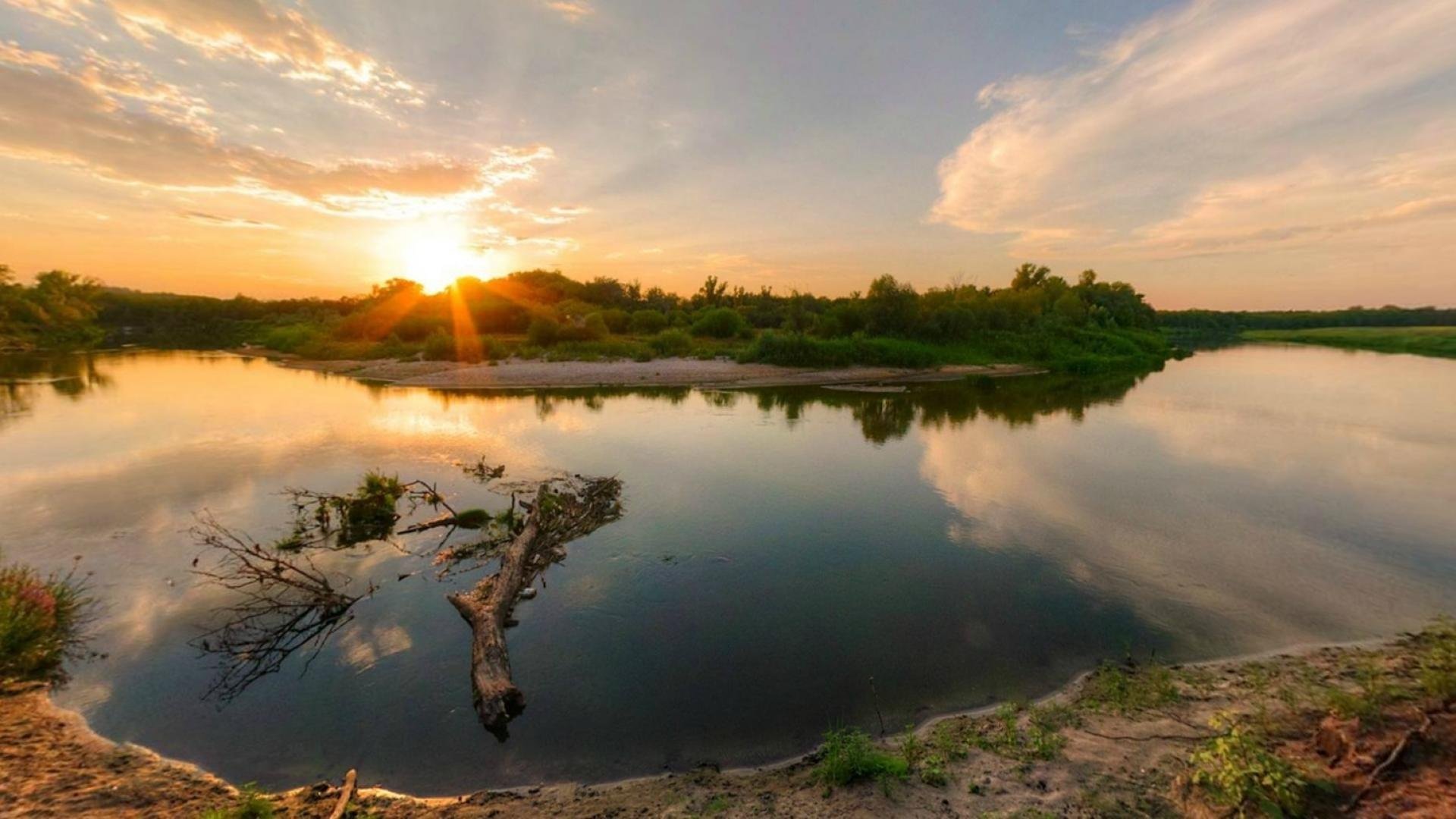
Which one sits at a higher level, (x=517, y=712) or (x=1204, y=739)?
(x=1204, y=739)

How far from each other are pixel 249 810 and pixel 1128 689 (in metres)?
9.89

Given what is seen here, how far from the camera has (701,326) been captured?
63.9 m

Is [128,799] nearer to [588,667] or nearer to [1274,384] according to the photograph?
[588,667]

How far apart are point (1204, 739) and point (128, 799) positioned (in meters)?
11.1

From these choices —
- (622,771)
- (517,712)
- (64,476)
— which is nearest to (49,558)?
(64,476)

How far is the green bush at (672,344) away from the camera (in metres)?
51.5

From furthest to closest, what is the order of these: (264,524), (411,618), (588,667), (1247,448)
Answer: (1247,448) < (264,524) < (411,618) < (588,667)

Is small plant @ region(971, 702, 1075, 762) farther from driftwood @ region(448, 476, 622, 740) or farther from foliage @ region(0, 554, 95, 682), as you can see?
foliage @ region(0, 554, 95, 682)

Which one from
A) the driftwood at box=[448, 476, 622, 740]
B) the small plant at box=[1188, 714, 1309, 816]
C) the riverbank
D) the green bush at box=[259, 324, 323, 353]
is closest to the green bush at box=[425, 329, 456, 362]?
the green bush at box=[259, 324, 323, 353]

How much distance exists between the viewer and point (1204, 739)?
5.80 meters

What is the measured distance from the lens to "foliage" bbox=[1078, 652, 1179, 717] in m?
6.69

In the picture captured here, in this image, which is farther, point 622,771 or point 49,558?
point 49,558

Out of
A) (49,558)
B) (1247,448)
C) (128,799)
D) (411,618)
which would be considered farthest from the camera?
(1247,448)

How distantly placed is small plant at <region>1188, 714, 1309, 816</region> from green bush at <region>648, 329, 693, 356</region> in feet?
156
